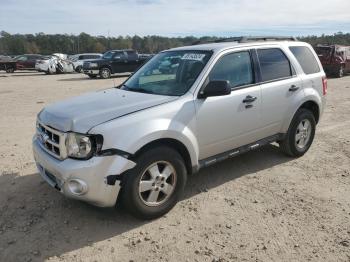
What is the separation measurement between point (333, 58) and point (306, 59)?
15.2m

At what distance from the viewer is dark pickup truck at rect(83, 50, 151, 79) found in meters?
22.5

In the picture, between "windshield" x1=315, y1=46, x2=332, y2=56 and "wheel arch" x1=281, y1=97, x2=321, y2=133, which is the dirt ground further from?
"windshield" x1=315, y1=46, x2=332, y2=56

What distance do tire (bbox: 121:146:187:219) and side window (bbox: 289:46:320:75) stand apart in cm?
287

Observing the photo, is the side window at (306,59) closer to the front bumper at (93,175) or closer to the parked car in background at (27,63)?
the front bumper at (93,175)

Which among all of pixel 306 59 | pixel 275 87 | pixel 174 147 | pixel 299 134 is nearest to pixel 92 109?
pixel 174 147

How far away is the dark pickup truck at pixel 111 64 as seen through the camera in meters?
22.5

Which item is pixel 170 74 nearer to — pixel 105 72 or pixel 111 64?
pixel 105 72

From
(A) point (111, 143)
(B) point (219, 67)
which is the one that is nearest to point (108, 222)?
(A) point (111, 143)

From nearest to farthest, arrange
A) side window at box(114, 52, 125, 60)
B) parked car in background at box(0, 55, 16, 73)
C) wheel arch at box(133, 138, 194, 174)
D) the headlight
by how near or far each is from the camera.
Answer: the headlight, wheel arch at box(133, 138, 194, 174), side window at box(114, 52, 125, 60), parked car in background at box(0, 55, 16, 73)

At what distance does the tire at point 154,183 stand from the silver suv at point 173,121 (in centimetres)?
1

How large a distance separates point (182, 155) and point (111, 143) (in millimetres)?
1010

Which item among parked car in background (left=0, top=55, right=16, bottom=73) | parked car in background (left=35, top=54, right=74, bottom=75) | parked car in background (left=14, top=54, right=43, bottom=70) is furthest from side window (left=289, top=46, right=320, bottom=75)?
parked car in background (left=0, top=55, right=16, bottom=73)

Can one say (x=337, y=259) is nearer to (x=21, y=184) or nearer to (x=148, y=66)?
(x=148, y=66)

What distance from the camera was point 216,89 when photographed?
13.7 ft
